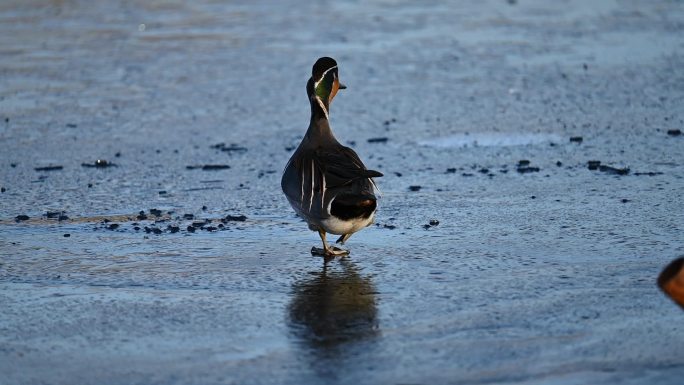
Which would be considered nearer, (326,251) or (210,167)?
(326,251)

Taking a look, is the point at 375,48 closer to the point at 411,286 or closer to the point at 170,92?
the point at 170,92

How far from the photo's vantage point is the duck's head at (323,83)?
23.3 ft

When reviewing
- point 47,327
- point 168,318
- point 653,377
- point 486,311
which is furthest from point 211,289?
point 653,377

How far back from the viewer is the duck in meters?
6.34

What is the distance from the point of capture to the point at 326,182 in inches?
253

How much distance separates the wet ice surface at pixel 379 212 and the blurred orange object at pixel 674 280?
43cm

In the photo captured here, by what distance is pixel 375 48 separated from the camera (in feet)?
44.2

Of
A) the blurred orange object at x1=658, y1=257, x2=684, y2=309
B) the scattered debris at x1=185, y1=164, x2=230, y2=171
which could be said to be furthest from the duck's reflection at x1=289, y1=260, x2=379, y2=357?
the scattered debris at x1=185, y1=164, x2=230, y2=171

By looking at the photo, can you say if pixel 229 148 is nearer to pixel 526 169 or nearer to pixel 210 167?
pixel 210 167

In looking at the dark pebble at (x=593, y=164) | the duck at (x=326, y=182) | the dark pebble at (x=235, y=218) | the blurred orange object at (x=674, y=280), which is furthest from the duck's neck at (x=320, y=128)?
the blurred orange object at (x=674, y=280)

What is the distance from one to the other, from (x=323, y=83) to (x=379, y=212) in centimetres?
94

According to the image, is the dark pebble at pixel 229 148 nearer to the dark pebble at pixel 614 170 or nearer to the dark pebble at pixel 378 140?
the dark pebble at pixel 378 140

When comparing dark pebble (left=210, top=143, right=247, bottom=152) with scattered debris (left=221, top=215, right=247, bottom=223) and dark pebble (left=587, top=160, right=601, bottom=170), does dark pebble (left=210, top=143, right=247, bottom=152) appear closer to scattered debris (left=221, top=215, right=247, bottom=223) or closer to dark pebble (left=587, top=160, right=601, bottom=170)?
scattered debris (left=221, top=215, right=247, bottom=223)

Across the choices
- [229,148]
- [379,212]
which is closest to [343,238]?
[379,212]
